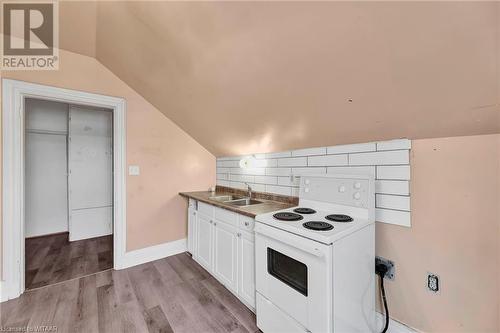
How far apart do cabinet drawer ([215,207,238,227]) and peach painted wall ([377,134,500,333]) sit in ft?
4.07

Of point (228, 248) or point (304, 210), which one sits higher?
point (304, 210)

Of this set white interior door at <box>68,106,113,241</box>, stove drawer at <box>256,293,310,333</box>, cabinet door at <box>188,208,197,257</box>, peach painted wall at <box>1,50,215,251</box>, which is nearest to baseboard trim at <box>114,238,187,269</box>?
peach painted wall at <box>1,50,215,251</box>

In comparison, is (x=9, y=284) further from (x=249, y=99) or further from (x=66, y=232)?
(x=249, y=99)

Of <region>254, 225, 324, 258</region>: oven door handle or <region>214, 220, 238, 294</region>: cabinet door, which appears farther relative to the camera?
<region>214, 220, 238, 294</region>: cabinet door

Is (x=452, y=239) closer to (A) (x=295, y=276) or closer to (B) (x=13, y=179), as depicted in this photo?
(A) (x=295, y=276)

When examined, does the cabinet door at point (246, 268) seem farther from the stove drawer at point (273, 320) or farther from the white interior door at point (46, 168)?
the white interior door at point (46, 168)

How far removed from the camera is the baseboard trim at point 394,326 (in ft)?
4.63

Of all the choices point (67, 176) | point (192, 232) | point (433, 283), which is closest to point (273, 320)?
point (433, 283)

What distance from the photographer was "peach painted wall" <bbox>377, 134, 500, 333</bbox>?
45.4 inches

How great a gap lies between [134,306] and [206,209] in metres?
1.07

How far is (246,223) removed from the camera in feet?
5.89

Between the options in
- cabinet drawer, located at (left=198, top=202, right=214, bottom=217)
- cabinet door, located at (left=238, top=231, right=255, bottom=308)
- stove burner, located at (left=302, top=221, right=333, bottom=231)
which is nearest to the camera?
stove burner, located at (left=302, top=221, right=333, bottom=231)

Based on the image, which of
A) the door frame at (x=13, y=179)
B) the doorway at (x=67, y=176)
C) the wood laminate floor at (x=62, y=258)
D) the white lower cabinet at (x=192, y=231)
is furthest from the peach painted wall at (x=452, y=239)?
the doorway at (x=67, y=176)

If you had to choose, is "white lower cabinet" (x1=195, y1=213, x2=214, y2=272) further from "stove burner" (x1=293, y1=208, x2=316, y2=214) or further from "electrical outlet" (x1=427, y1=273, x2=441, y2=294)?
"electrical outlet" (x1=427, y1=273, x2=441, y2=294)
